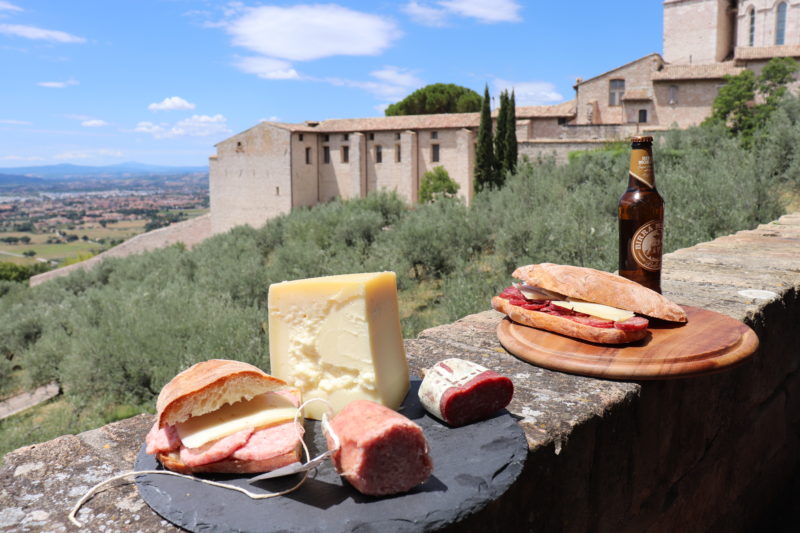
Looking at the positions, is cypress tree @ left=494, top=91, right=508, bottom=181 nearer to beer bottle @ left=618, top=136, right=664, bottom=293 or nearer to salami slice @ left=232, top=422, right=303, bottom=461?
beer bottle @ left=618, top=136, right=664, bottom=293

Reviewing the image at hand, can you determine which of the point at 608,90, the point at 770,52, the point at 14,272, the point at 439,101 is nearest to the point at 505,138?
the point at 608,90

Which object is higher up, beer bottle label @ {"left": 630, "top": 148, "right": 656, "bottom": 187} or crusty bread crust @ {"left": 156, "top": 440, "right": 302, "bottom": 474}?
beer bottle label @ {"left": 630, "top": 148, "right": 656, "bottom": 187}

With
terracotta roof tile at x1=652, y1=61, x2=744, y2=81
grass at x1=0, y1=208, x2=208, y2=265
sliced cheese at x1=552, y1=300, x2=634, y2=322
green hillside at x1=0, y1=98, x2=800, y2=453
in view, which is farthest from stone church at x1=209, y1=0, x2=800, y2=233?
grass at x1=0, y1=208, x2=208, y2=265

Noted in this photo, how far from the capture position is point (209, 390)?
3.59 ft

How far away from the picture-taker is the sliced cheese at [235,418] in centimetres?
106

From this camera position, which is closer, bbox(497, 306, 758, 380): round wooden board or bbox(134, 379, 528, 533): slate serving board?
bbox(134, 379, 528, 533): slate serving board

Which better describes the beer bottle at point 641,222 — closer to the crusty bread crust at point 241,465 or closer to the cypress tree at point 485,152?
the crusty bread crust at point 241,465

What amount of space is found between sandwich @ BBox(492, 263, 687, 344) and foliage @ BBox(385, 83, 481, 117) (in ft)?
131

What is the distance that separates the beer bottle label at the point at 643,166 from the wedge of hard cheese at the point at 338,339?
1103 mm

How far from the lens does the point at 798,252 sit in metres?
3.37

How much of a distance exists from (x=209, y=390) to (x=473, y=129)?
94.9ft

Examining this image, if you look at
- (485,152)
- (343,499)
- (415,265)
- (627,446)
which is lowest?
(415,265)

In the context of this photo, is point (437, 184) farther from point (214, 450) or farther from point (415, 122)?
point (214, 450)

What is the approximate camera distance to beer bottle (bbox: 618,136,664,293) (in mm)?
2000
